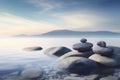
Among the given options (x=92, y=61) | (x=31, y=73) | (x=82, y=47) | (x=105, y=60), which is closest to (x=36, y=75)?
(x=31, y=73)

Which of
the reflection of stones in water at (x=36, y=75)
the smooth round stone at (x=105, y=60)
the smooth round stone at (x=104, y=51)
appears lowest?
the reflection of stones in water at (x=36, y=75)

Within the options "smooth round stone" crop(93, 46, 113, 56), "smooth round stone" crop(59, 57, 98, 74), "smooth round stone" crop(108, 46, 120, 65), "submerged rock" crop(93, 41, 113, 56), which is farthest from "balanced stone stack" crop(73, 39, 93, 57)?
"smooth round stone" crop(59, 57, 98, 74)

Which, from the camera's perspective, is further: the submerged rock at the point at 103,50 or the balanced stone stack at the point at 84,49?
the balanced stone stack at the point at 84,49

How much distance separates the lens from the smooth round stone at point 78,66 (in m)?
13.3

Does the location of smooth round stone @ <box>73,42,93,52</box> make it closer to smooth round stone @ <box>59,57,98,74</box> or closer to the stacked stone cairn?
the stacked stone cairn

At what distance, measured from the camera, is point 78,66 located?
13484 millimetres

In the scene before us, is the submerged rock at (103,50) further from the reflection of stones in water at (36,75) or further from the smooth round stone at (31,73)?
the smooth round stone at (31,73)

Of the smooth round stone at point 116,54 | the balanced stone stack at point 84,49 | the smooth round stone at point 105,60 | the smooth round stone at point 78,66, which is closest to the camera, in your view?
the smooth round stone at point 78,66

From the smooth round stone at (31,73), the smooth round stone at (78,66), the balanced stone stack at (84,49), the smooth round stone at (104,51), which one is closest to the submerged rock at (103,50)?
the smooth round stone at (104,51)

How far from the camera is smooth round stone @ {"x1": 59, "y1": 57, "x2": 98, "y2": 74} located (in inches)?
522

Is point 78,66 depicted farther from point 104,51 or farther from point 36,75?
point 36,75

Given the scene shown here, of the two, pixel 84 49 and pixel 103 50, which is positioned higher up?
pixel 84 49

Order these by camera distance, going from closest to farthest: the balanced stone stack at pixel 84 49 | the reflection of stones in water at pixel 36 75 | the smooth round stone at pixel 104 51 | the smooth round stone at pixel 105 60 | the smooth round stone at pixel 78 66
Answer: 1. the reflection of stones in water at pixel 36 75
2. the smooth round stone at pixel 78 66
3. the smooth round stone at pixel 105 60
4. the smooth round stone at pixel 104 51
5. the balanced stone stack at pixel 84 49

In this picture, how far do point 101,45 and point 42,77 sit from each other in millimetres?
5374
